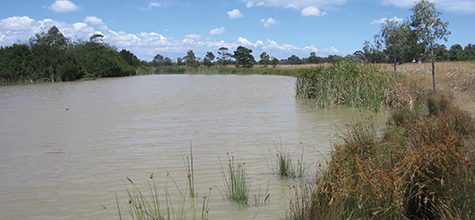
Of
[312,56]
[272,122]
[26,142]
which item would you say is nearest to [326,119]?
[272,122]

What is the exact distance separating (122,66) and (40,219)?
174 ft

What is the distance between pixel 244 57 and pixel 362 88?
7730 cm

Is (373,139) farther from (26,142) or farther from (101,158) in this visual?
(26,142)

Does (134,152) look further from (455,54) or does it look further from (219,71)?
(219,71)

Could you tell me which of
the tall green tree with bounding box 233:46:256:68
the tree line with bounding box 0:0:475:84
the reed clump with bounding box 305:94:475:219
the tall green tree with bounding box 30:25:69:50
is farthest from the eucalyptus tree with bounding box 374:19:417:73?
the tall green tree with bounding box 233:46:256:68

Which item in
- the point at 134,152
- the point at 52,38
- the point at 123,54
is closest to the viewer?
the point at 134,152

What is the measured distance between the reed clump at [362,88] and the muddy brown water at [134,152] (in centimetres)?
79

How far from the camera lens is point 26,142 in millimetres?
7523

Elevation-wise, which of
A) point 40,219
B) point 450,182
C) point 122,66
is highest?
point 122,66

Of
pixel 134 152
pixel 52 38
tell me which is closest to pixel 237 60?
pixel 52 38

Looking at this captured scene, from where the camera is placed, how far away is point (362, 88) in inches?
478

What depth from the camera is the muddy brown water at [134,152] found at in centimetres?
398

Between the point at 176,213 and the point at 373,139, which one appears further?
the point at 373,139

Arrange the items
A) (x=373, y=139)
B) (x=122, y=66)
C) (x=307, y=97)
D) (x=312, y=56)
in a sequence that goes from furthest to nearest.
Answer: (x=312, y=56)
(x=122, y=66)
(x=307, y=97)
(x=373, y=139)
